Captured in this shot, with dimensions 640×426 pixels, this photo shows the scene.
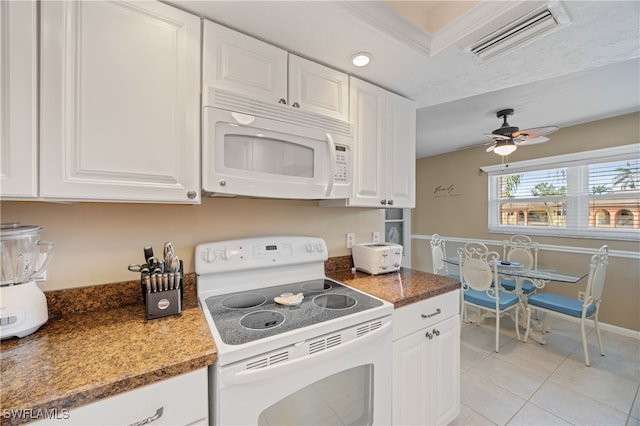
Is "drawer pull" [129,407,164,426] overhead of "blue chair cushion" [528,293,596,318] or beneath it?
overhead

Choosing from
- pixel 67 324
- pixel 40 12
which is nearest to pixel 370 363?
pixel 67 324

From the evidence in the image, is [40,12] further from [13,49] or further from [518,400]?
[518,400]

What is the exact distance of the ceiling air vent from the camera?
117 centimetres

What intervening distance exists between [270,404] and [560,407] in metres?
2.21

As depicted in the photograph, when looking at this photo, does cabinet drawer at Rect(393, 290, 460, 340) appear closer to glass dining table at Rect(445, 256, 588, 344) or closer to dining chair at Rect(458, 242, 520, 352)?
dining chair at Rect(458, 242, 520, 352)

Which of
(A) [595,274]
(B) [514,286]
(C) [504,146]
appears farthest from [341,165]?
(B) [514,286]

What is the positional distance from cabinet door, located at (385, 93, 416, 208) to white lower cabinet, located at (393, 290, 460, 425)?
737 millimetres

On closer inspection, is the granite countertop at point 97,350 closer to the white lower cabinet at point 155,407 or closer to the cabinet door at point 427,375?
the white lower cabinet at point 155,407

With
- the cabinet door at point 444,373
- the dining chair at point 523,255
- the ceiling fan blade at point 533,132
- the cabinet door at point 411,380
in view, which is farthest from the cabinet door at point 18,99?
the dining chair at point 523,255

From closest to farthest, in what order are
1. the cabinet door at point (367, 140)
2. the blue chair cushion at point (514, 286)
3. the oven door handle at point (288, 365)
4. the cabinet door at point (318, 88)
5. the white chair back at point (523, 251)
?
the oven door handle at point (288, 365)
the cabinet door at point (318, 88)
the cabinet door at point (367, 140)
the blue chair cushion at point (514, 286)
the white chair back at point (523, 251)

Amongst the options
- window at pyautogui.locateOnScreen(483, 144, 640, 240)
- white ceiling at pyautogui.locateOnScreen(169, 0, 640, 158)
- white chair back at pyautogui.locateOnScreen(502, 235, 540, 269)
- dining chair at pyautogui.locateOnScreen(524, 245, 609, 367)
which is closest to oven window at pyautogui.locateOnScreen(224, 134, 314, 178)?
white ceiling at pyautogui.locateOnScreen(169, 0, 640, 158)

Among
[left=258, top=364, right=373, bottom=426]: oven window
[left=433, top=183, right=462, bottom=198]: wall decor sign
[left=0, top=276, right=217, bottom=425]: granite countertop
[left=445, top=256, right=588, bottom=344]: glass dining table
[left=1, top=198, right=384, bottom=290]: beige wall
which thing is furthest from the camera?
[left=433, top=183, right=462, bottom=198]: wall decor sign

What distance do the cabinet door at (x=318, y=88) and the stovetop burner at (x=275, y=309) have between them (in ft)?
3.37

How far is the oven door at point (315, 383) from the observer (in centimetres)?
84
